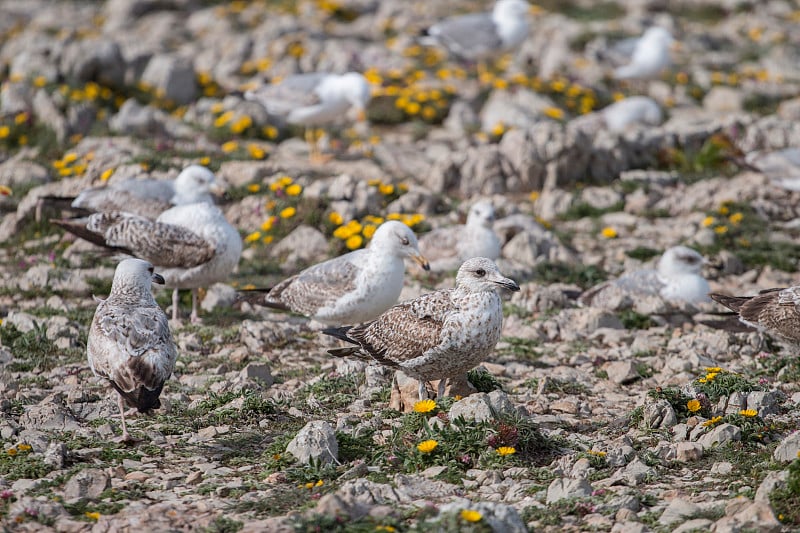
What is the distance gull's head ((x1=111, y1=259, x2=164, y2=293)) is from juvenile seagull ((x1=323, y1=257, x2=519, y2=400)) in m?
1.92

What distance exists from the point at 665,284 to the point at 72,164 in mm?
8435

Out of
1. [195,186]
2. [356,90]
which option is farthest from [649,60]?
[195,186]

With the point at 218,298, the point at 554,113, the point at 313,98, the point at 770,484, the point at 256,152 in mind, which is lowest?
the point at 554,113

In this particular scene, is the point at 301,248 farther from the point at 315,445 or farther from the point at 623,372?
the point at 315,445

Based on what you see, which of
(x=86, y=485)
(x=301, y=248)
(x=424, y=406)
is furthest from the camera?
Result: (x=301, y=248)

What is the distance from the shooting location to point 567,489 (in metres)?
5.80

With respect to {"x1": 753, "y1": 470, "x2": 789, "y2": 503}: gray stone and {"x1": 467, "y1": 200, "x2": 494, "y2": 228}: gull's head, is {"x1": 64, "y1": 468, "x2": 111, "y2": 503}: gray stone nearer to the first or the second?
{"x1": 753, "y1": 470, "x2": 789, "y2": 503}: gray stone

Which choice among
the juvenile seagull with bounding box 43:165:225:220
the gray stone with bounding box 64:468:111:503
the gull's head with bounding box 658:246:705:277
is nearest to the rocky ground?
the gray stone with bounding box 64:468:111:503

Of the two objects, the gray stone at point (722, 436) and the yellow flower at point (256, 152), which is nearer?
the gray stone at point (722, 436)

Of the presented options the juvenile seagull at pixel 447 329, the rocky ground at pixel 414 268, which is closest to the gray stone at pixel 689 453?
the rocky ground at pixel 414 268

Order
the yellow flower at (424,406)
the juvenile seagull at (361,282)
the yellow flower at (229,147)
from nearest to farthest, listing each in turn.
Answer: the yellow flower at (424,406)
the juvenile seagull at (361,282)
the yellow flower at (229,147)

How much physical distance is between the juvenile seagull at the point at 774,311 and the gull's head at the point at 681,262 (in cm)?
175

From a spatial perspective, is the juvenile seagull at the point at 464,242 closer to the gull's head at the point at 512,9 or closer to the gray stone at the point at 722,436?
the gray stone at the point at 722,436

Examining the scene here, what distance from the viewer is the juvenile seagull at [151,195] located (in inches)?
458
